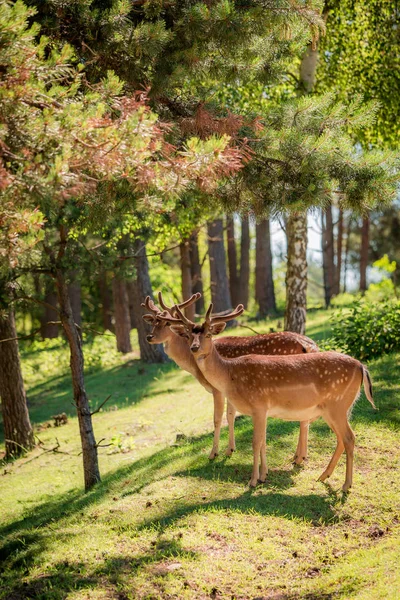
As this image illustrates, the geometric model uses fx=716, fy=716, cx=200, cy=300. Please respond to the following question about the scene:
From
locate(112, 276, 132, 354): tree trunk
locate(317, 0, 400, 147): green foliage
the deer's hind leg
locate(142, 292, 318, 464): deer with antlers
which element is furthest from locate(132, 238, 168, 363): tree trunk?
the deer's hind leg

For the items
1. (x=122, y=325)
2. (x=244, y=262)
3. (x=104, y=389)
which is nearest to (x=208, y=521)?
(x=104, y=389)

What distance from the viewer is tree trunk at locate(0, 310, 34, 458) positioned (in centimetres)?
1179

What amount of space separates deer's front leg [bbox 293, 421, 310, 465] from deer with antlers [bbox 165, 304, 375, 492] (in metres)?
0.37

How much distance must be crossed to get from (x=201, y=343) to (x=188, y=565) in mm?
2493

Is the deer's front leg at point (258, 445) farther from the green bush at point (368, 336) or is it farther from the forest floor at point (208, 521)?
the green bush at point (368, 336)

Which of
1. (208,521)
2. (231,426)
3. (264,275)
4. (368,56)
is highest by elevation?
(368,56)

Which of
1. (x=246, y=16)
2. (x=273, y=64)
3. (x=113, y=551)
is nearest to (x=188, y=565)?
(x=113, y=551)

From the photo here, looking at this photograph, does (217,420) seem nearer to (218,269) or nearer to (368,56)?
(368,56)

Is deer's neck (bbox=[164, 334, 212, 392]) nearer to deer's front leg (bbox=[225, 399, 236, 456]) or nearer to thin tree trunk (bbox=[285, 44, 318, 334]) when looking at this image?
deer's front leg (bbox=[225, 399, 236, 456])

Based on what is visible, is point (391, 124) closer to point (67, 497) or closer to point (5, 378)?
point (5, 378)

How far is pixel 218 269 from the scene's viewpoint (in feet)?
72.7

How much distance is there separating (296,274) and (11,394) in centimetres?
508

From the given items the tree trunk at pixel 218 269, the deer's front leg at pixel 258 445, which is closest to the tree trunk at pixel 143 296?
the tree trunk at pixel 218 269

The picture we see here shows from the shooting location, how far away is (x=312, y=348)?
327 inches
